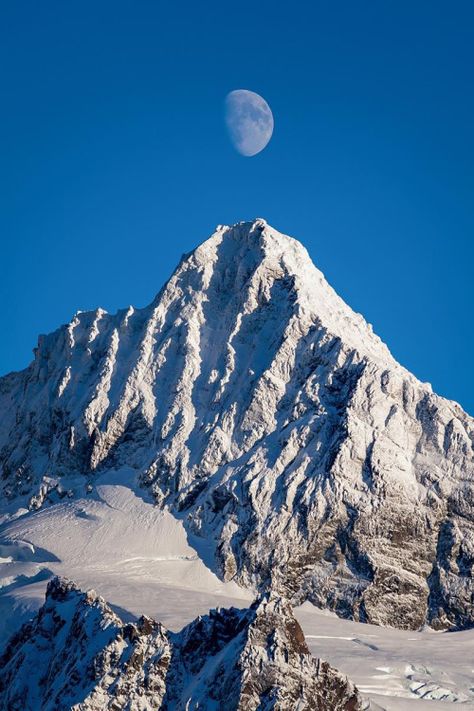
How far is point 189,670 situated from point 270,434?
252 ft

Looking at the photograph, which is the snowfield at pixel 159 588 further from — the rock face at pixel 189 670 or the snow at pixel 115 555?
the rock face at pixel 189 670

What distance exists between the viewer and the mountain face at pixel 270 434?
423ft

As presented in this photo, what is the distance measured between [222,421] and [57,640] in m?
72.0

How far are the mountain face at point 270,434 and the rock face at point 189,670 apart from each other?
52.8 metres

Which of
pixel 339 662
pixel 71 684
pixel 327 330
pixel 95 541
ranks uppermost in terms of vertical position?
pixel 327 330

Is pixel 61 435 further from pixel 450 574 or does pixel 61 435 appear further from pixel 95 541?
pixel 450 574

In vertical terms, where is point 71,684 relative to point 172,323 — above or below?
below

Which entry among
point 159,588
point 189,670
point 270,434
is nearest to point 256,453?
point 270,434

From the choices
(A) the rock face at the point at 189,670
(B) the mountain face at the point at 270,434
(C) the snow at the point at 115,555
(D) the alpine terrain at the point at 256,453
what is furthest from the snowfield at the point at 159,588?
(A) the rock face at the point at 189,670

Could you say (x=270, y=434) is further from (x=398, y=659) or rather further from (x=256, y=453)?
(x=398, y=659)

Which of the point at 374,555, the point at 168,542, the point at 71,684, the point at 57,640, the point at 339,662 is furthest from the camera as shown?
the point at 168,542

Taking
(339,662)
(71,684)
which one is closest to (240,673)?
(71,684)

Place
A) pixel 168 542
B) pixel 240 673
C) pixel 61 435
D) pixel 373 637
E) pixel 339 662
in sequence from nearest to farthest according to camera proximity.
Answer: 1. pixel 240 673
2. pixel 339 662
3. pixel 373 637
4. pixel 168 542
5. pixel 61 435

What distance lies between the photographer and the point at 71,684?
72.6 meters
